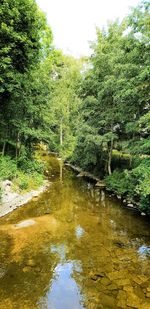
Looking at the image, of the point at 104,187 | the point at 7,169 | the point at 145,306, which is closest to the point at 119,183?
the point at 104,187

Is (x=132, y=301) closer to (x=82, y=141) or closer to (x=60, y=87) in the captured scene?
(x=82, y=141)

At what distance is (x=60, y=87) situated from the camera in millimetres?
33969

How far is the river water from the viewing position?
6332 mm

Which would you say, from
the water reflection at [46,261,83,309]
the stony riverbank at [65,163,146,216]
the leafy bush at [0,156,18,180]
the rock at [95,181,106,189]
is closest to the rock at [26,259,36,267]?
the water reflection at [46,261,83,309]

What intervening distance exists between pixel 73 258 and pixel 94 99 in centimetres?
1362

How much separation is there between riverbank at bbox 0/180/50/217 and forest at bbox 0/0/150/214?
65cm

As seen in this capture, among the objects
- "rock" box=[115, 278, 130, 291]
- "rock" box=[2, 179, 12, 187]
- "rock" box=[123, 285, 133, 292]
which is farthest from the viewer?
"rock" box=[2, 179, 12, 187]

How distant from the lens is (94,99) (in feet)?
63.8

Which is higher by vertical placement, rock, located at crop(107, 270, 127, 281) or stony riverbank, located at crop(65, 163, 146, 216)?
stony riverbank, located at crop(65, 163, 146, 216)

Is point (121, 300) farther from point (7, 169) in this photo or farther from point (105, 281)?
point (7, 169)

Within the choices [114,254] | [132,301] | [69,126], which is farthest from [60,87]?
[132,301]

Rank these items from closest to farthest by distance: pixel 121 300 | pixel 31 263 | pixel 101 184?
1. pixel 121 300
2. pixel 31 263
3. pixel 101 184

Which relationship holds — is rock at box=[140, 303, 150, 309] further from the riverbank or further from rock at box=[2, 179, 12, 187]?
rock at box=[2, 179, 12, 187]

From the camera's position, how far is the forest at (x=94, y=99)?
1218cm
